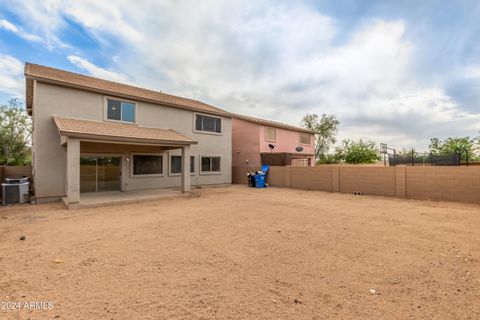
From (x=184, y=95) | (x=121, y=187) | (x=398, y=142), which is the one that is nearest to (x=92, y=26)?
(x=121, y=187)

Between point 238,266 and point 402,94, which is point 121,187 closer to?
point 238,266

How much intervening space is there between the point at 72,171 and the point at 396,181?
1491 centimetres

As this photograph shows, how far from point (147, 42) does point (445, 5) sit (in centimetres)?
1381

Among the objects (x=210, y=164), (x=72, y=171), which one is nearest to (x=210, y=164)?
(x=210, y=164)

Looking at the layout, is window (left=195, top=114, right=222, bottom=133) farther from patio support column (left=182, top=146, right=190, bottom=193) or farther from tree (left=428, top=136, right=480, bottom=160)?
tree (left=428, top=136, right=480, bottom=160)

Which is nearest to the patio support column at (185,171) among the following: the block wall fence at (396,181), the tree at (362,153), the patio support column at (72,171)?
the patio support column at (72,171)

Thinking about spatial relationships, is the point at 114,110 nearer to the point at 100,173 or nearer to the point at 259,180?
the point at 100,173

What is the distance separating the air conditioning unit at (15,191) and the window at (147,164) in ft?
15.5

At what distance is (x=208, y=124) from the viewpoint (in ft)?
58.1

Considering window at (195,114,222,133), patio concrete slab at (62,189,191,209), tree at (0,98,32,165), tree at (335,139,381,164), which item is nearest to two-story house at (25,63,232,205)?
window at (195,114,222,133)

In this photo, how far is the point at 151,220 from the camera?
7484 mm

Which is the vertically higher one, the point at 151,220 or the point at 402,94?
the point at 402,94

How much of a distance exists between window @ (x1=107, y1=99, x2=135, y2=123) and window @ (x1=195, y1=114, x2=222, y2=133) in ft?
14.7

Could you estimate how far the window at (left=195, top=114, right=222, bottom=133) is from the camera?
56.0 feet
